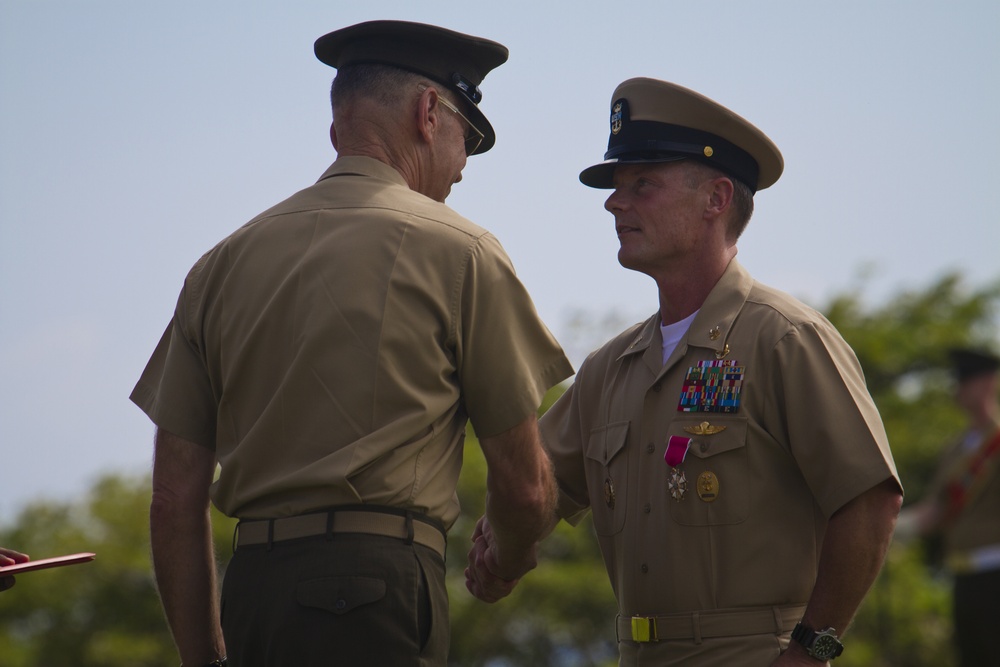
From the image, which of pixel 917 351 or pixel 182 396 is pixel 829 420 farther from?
pixel 917 351

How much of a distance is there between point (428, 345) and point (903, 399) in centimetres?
1997

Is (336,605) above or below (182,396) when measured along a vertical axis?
below

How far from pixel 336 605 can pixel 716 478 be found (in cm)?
127

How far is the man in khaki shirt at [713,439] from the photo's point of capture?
3246mm

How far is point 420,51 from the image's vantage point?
3229 mm

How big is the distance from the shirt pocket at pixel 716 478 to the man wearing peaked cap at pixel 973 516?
5.84 meters

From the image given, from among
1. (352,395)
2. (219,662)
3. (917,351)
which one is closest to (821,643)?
(352,395)

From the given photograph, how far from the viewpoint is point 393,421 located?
279 centimetres

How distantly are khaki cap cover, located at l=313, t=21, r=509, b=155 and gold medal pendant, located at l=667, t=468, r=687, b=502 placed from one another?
3.74 feet

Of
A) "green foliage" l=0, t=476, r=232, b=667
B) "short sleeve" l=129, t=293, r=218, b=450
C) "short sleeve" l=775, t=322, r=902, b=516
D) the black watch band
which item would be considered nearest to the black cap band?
"short sleeve" l=775, t=322, r=902, b=516

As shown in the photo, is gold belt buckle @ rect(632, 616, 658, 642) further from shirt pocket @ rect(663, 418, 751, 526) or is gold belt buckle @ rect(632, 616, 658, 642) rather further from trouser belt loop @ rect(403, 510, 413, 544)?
trouser belt loop @ rect(403, 510, 413, 544)

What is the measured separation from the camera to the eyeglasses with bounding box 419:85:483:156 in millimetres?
3258

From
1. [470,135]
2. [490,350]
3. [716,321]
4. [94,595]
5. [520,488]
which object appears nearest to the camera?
[490,350]

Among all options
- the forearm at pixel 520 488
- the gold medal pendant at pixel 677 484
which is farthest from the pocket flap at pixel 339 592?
the gold medal pendant at pixel 677 484
